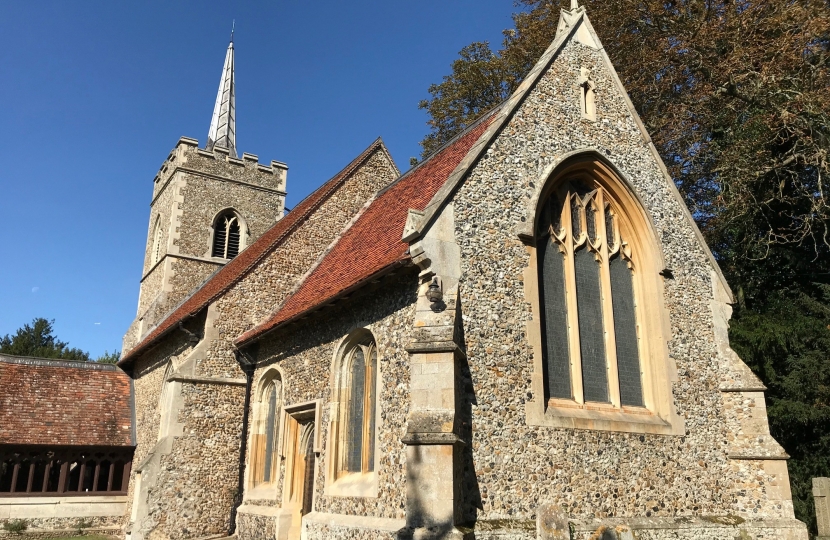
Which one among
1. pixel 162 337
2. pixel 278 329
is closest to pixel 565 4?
pixel 278 329

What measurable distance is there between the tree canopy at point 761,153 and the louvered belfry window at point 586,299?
3.96 m

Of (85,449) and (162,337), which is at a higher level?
(162,337)

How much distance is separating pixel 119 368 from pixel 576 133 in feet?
54.2

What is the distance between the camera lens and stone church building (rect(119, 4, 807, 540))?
28.0ft

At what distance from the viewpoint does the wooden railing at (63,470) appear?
16.6 meters

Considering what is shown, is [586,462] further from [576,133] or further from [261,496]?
[261,496]

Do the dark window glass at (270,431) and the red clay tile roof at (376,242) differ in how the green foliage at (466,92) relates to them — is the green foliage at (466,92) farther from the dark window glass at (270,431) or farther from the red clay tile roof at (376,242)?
the dark window glass at (270,431)

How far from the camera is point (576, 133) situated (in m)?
11.4

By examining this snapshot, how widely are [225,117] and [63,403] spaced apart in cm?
1736

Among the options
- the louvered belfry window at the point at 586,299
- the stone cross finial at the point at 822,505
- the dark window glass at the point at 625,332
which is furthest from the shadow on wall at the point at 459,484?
the stone cross finial at the point at 822,505

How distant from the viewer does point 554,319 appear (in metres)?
10.1

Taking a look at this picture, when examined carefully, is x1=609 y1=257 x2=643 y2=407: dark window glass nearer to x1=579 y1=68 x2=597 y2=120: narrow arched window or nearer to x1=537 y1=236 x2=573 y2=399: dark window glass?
x1=537 y1=236 x2=573 y2=399: dark window glass

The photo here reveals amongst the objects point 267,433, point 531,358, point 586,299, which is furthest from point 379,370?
point 267,433

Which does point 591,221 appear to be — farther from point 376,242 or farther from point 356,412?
point 356,412
